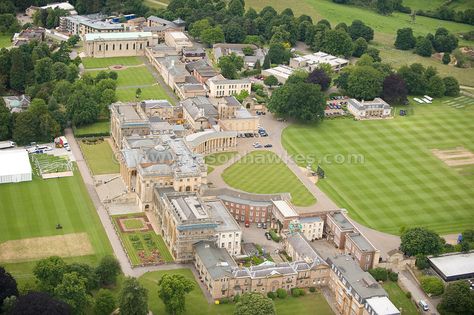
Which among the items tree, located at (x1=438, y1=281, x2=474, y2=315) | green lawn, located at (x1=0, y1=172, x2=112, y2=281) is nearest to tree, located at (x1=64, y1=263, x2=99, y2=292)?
green lawn, located at (x1=0, y1=172, x2=112, y2=281)

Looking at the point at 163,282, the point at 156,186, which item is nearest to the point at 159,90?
the point at 156,186

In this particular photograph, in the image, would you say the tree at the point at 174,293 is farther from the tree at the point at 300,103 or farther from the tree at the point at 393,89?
the tree at the point at 393,89

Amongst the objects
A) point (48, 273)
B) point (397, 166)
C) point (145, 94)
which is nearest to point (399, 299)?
point (397, 166)

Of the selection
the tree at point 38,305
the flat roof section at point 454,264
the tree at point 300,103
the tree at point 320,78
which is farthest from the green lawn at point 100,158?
the flat roof section at point 454,264

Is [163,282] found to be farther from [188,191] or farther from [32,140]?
[32,140]

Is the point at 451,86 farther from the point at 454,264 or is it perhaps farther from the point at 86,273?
the point at 86,273

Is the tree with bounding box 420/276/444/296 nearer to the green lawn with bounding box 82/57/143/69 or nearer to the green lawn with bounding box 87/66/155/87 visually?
the green lawn with bounding box 87/66/155/87
